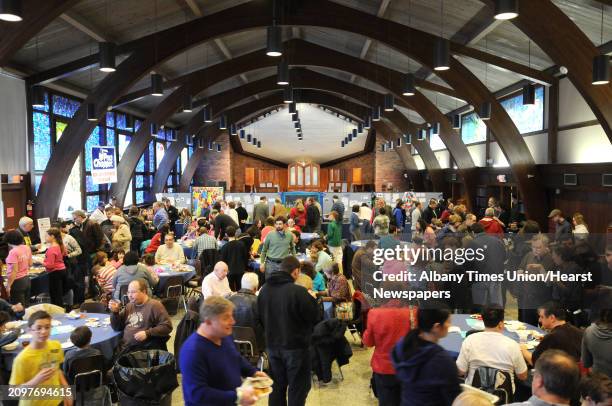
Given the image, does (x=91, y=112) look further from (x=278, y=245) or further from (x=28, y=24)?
(x=278, y=245)

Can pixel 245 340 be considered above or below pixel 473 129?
below

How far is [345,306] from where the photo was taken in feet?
19.8

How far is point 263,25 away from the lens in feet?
35.9

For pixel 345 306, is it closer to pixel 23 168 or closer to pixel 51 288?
pixel 51 288

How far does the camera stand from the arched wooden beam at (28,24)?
6859 mm

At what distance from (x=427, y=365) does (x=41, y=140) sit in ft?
40.7

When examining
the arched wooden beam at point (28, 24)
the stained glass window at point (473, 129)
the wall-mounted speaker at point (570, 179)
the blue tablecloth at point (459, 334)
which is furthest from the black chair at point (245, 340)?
the stained glass window at point (473, 129)

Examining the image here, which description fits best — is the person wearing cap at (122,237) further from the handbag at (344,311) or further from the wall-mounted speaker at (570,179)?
the wall-mounted speaker at (570,179)

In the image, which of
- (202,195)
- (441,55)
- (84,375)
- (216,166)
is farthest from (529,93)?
(216,166)

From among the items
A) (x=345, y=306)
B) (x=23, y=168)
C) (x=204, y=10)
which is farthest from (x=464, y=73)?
(x=23, y=168)

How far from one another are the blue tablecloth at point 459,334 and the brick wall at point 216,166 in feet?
74.4

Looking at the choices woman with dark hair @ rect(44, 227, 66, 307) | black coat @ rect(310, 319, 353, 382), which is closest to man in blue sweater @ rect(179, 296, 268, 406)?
black coat @ rect(310, 319, 353, 382)

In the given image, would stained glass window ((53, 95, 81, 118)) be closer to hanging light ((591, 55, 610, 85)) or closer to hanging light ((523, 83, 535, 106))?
hanging light ((523, 83, 535, 106))

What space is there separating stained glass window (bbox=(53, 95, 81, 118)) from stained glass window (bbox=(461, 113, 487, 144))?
1217 centimetres
